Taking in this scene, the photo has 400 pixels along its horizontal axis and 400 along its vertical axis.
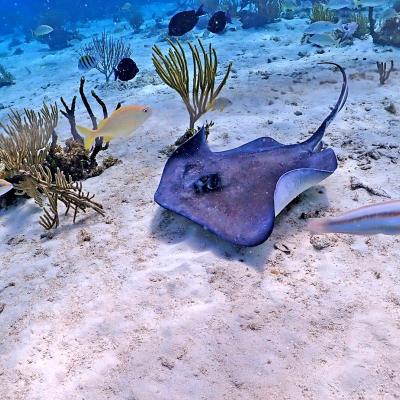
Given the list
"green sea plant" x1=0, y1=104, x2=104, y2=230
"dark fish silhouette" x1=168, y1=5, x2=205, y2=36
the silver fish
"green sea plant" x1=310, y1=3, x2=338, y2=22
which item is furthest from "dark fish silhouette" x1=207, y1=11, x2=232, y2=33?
the silver fish

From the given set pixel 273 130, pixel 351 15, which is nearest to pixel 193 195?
pixel 273 130

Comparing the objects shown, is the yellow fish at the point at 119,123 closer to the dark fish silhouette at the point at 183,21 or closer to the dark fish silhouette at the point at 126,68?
the dark fish silhouette at the point at 126,68

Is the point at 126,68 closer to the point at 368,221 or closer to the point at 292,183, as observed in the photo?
the point at 292,183

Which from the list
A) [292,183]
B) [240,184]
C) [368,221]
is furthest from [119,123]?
[368,221]

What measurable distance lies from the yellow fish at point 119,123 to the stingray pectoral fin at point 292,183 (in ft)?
7.32

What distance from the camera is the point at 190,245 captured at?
3746 mm

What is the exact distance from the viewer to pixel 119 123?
4738 mm

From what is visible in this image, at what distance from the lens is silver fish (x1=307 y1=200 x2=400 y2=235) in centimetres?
221

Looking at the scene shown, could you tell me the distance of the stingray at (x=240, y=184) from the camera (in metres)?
3.35

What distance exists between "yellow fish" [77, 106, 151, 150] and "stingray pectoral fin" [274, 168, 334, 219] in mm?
2231

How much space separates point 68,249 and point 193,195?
5.04 feet

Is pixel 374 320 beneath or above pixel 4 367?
beneath

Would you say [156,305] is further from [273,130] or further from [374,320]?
[273,130]

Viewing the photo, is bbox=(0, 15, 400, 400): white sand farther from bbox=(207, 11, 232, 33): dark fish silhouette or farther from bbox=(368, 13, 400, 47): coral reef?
bbox=(368, 13, 400, 47): coral reef
